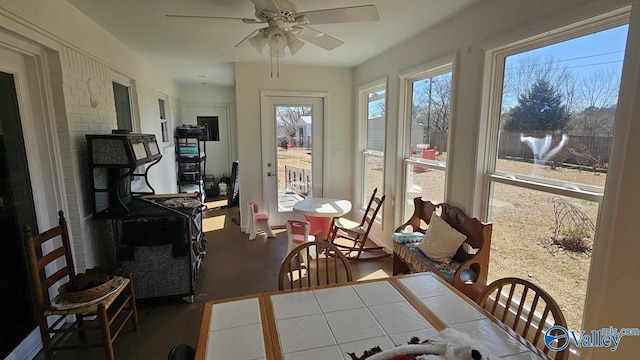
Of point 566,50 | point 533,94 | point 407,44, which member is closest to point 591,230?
point 533,94

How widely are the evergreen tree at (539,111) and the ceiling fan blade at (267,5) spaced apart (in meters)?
1.76

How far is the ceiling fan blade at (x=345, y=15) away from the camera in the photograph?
1847 mm

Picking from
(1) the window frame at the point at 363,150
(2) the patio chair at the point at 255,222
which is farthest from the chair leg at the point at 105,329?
(1) the window frame at the point at 363,150

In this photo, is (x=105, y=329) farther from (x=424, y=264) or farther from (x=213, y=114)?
(x=213, y=114)

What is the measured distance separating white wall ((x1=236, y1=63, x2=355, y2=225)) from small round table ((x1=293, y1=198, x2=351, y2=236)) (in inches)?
41.3

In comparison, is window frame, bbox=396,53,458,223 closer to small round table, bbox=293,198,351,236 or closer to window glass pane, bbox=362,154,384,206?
window glass pane, bbox=362,154,384,206

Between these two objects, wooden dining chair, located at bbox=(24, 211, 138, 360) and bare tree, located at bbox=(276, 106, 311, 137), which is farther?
bare tree, located at bbox=(276, 106, 311, 137)

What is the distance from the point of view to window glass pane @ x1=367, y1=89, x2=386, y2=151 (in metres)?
4.13

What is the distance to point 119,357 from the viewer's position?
81.9 inches

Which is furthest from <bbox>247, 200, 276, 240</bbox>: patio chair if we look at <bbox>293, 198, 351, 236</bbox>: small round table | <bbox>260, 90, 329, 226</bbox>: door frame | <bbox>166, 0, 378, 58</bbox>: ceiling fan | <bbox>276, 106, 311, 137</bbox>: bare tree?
<bbox>166, 0, 378, 58</bbox>: ceiling fan

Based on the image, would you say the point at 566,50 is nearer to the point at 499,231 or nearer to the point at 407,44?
the point at 499,231

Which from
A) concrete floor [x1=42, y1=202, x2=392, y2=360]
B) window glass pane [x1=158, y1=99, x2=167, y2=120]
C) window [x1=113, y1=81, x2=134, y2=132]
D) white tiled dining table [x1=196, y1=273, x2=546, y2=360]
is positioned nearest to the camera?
white tiled dining table [x1=196, y1=273, x2=546, y2=360]

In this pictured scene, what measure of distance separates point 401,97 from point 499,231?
1.81 metres

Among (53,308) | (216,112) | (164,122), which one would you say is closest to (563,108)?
(53,308)
